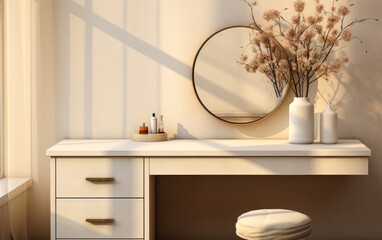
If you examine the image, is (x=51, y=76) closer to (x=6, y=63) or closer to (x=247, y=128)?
(x=6, y=63)

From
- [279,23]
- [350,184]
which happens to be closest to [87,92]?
[279,23]

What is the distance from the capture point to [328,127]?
270cm

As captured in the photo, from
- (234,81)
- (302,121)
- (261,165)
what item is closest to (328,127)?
(302,121)

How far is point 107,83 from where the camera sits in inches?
118

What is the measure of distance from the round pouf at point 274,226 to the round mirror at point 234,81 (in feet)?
3.07

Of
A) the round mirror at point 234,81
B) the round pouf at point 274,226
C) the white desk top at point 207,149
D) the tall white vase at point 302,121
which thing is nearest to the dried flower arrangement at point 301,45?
the round mirror at point 234,81

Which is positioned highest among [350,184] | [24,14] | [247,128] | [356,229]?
[24,14]

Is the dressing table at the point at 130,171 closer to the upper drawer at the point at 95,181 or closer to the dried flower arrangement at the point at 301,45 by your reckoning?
the upper drawer at the point at 95,181

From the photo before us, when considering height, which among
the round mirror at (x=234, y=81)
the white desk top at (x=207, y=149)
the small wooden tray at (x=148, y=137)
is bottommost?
the white desk top at (x=207, y=149)

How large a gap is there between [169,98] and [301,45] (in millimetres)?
911

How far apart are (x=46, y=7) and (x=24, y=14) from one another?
0.31m

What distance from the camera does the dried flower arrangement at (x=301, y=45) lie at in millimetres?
2768

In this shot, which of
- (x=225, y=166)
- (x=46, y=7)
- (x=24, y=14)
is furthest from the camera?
(x=46, y=7)

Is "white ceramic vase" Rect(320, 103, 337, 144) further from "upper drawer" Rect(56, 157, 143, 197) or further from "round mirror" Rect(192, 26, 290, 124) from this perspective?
"upper drawer" Rect(56, 157, 143, 197)
